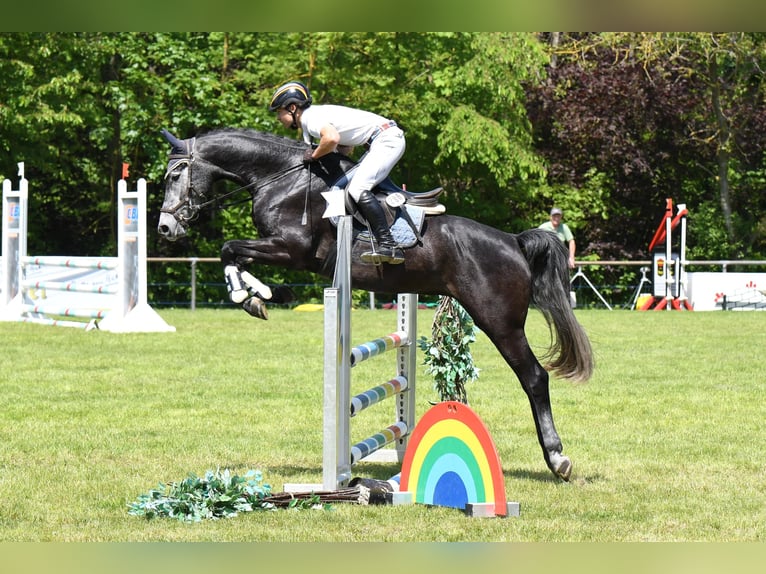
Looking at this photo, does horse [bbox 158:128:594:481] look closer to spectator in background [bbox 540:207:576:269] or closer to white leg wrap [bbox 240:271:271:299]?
→ white leg wrap [bbox 240:271:271:299]

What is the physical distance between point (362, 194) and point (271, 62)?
17.5m

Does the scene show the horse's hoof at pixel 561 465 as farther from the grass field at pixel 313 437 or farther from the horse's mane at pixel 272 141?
the horse's mane at pixel 272 141

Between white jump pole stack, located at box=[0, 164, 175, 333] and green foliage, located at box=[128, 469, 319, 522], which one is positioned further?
white jump pole stack, located at box=[0, 164, 175, 333]

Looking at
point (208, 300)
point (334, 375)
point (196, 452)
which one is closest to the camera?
point (334, 375)

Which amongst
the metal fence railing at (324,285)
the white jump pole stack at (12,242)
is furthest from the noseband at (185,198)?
the metal fence railing at (324,285)

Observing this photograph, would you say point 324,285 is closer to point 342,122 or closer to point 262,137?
point 262,137

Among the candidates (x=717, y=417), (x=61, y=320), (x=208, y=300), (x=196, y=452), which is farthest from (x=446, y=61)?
(x=196, y=452)

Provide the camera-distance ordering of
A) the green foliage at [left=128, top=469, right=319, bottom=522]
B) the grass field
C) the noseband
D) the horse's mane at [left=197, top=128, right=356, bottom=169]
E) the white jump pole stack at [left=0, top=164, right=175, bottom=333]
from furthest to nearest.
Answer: the white jump pole stack at [left=0, top=164, right=175, bottom=333] → the horse's mane at [left=197, top=128, right=356, bottom=169] → the noseband → the green foliage at [left=128, top=469, right=319, bottom=522] → the grass field

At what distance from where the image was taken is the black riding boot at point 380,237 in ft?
18.5

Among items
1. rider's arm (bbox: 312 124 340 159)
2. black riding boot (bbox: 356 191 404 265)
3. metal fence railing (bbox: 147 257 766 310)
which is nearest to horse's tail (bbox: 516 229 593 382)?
black riding boot (bbox: 356 191 404 265)

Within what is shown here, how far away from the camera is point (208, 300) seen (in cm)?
2231

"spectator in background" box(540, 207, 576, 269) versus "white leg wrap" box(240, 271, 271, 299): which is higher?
"spectator in background" box(540, 207, 576, 269)

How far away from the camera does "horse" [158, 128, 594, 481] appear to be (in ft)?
19.0

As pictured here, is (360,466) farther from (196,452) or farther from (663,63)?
(663,63)
